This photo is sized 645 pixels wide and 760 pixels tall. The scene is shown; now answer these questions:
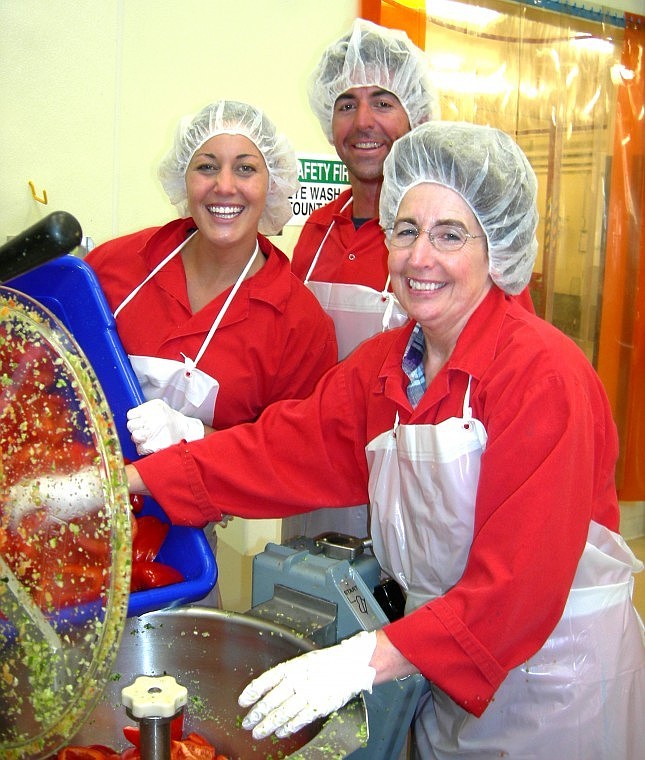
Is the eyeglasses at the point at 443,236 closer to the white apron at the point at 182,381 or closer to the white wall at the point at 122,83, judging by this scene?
the white apron at the point at 182,381

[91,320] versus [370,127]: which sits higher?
[370,127]

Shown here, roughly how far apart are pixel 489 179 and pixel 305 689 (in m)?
0.79

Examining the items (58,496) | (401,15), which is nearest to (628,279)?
(401,15)

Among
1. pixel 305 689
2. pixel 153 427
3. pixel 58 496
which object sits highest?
pixel 58 496

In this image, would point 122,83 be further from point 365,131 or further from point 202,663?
point 202,663

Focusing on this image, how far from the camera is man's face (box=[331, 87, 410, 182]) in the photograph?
6.13ft

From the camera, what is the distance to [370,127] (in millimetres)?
1865

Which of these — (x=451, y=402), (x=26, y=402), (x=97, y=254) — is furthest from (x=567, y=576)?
(x=97, y=254)

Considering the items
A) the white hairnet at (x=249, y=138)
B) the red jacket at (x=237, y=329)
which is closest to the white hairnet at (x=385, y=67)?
the white hairnet at (x=249, y=138)

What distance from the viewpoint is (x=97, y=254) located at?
1819 mm

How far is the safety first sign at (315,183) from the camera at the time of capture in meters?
2.96

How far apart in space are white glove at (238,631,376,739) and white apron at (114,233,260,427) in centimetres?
75

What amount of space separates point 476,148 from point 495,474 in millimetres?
511

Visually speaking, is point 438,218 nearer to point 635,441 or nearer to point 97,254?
point 97,254
